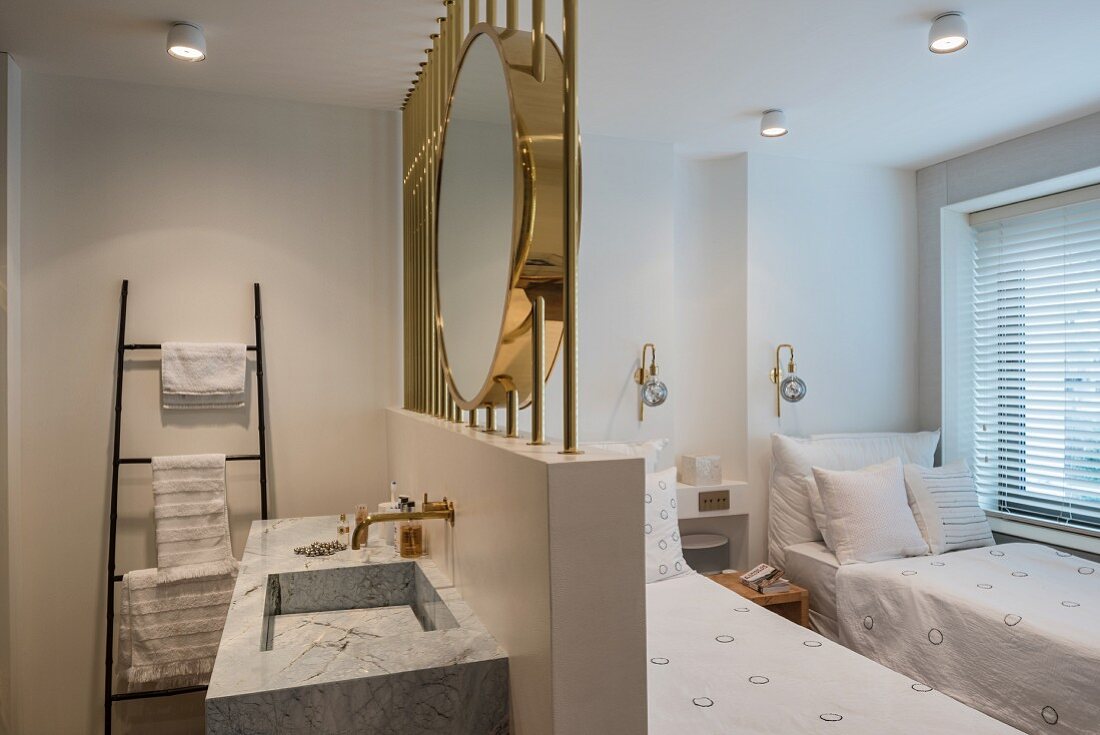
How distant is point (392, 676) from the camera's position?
3.96ft

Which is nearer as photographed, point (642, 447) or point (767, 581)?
point (767, 581)

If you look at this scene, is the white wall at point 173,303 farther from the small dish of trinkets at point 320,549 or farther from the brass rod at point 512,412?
the brass rod at point 512,412

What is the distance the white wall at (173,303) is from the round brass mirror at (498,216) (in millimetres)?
1103

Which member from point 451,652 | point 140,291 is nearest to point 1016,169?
point 451,652

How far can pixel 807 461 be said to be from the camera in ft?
11.4

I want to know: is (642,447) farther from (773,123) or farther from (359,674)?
(359,674)

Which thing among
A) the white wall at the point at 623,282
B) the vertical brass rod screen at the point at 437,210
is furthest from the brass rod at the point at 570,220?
the white wall at the point at 623,282

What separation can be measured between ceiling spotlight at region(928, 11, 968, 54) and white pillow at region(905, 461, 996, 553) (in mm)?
1910

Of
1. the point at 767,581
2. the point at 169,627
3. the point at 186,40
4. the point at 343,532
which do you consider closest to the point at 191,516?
the point at 169,627

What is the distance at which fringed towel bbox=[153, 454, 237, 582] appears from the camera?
2.65 m

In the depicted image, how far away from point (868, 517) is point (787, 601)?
496mm

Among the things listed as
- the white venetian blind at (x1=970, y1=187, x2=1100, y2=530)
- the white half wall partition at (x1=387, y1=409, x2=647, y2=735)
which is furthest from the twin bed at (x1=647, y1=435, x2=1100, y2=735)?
the white half wall partition at (x1=387, y1=409, x2=647, y2=735)

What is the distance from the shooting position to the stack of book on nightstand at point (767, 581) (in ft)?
10.2

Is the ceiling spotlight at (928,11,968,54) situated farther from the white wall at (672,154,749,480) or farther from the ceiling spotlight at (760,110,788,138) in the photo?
the white wall at (672,154,749,480)
